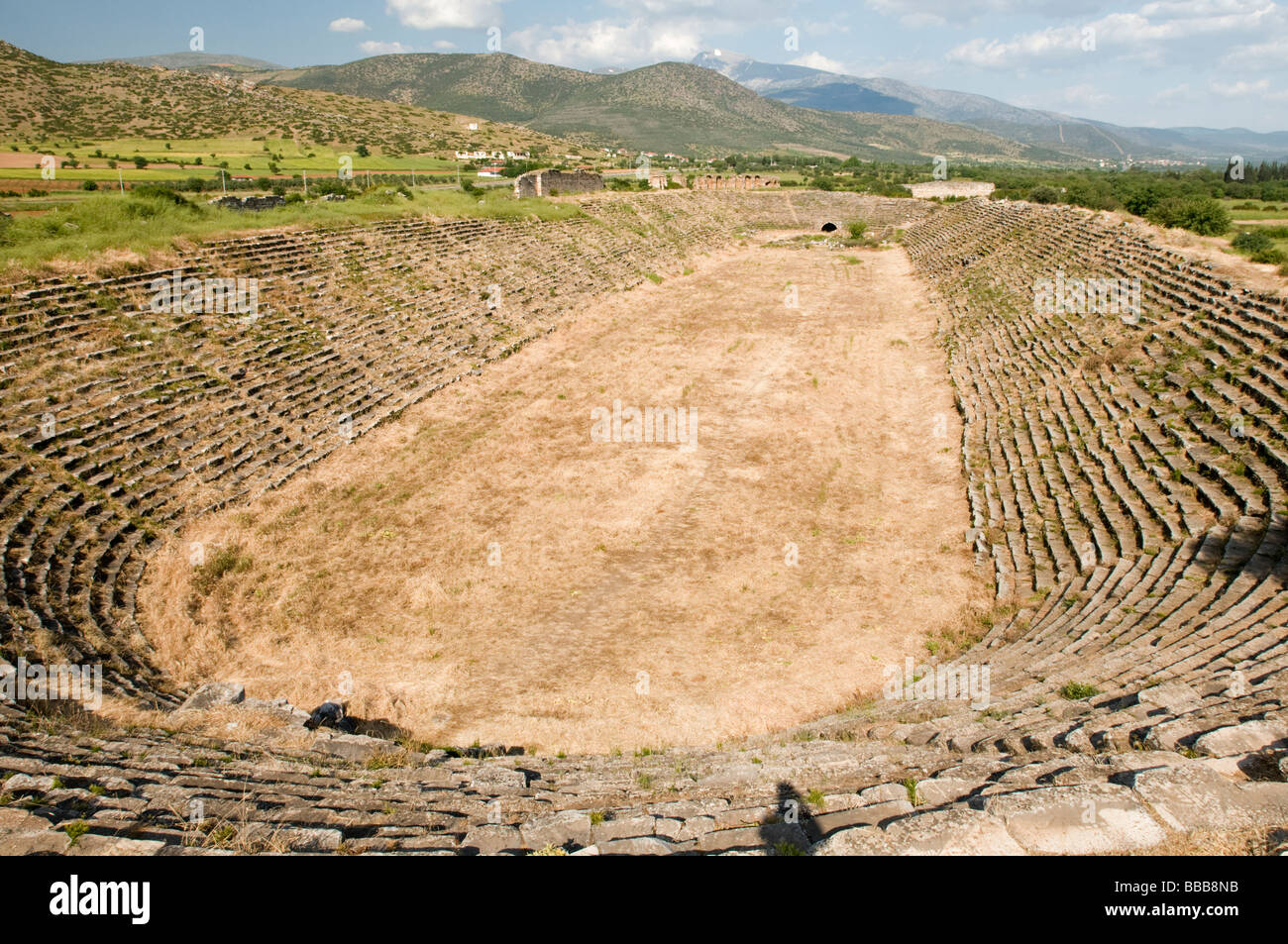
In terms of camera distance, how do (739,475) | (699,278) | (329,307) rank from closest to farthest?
(739,475)
(329,307)
(699,278)

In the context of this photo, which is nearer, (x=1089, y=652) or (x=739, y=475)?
(x=1089, y=652)

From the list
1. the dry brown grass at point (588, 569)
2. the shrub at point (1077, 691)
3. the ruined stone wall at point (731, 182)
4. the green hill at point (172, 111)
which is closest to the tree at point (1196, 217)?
the dry brown grass at point (588, 569)

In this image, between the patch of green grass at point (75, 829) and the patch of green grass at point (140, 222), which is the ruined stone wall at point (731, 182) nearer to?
the patch of green grass at point (140, 222)

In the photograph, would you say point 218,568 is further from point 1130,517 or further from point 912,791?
point 1130,517

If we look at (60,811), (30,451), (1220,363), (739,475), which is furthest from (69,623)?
(1220,363)

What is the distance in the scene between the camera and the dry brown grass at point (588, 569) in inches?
384

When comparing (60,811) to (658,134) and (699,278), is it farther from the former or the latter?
(658,134)

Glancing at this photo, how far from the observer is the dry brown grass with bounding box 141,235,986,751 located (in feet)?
32.0

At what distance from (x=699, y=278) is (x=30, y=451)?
35.3 m

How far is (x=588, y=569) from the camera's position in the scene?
43.2 feet

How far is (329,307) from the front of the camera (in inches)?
868

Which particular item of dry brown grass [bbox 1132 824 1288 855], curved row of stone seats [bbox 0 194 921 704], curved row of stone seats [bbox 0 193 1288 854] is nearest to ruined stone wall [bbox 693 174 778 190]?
curved row of stone seats [bbox 0 194 921 704]

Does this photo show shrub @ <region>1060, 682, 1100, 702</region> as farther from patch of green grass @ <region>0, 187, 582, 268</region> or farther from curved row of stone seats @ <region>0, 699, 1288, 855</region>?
patch of green grass @ <region>0, 187, 582, 268</region>

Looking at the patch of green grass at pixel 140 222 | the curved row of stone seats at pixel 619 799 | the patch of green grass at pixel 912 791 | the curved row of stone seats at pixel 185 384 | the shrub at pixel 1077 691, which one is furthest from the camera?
the patch of green grass at pixel 140 222
